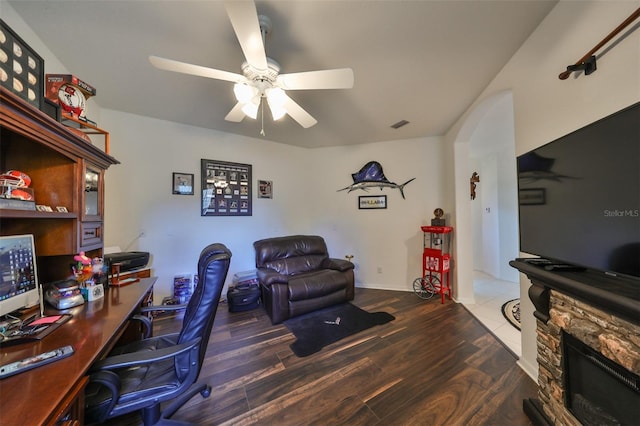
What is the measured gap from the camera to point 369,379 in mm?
1662

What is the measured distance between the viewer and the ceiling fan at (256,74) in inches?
43.8

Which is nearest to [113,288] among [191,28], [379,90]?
[191,28]

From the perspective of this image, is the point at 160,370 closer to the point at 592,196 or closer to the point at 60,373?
the point at 60,373

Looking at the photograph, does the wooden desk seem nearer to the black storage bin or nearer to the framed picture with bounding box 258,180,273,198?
the black storage bin

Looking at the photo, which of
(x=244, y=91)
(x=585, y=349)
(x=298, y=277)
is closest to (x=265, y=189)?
(x=298, y=277)

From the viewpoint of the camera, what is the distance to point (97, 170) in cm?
154

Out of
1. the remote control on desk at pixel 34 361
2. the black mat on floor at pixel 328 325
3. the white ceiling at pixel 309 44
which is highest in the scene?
the white ceiling at pixel 309 44

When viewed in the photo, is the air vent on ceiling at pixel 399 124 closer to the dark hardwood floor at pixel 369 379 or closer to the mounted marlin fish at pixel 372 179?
the mounted marlin fish at pixel 372 179

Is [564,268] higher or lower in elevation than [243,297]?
higher

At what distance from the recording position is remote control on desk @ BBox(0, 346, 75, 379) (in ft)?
2.35

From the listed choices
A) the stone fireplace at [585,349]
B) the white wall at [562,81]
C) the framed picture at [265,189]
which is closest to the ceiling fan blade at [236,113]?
the framed picture at [265,189]

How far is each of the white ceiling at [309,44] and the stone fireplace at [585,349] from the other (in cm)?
173

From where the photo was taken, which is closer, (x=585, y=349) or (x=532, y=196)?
(x=585, y=349)

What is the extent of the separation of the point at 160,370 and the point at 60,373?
1.64 feet
